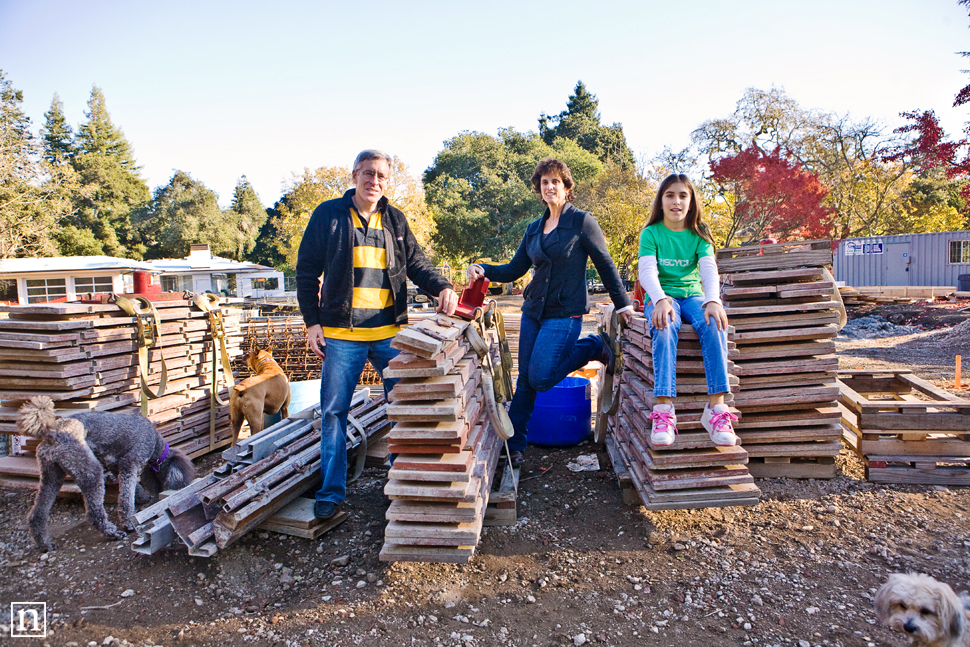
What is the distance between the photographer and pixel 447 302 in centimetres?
396

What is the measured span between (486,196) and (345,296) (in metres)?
31.7

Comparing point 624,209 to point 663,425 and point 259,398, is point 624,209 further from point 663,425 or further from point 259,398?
point 663,425

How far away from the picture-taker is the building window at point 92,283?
33.7 metres

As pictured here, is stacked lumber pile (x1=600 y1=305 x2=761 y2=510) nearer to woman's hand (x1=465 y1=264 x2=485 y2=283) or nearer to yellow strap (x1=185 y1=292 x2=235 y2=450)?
woman's hand (x1=465 y1=264 x2=485 y2=283)

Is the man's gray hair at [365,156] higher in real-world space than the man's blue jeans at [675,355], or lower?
higher

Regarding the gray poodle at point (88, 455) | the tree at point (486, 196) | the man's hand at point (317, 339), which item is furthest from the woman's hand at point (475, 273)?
the tree at point (486, 196)

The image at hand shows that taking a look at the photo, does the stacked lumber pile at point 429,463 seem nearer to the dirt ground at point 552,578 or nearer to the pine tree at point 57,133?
the dirt ground at point 552,578

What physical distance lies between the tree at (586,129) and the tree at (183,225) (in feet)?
105

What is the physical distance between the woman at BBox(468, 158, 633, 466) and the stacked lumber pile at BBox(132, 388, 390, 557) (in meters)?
1.64

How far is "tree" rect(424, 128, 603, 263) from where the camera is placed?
110ft

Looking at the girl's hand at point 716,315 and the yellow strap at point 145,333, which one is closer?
the girl's hand at point 716,315

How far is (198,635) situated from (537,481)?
2.66 metres

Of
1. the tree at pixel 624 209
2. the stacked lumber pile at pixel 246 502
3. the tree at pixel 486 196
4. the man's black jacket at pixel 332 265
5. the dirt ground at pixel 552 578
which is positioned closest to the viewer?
the dirt ground at pixel 552 578

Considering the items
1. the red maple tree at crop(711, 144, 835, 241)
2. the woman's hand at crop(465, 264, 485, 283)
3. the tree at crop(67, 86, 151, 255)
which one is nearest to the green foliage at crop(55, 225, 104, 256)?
the tree at crop(67, 86, 151, 255)
